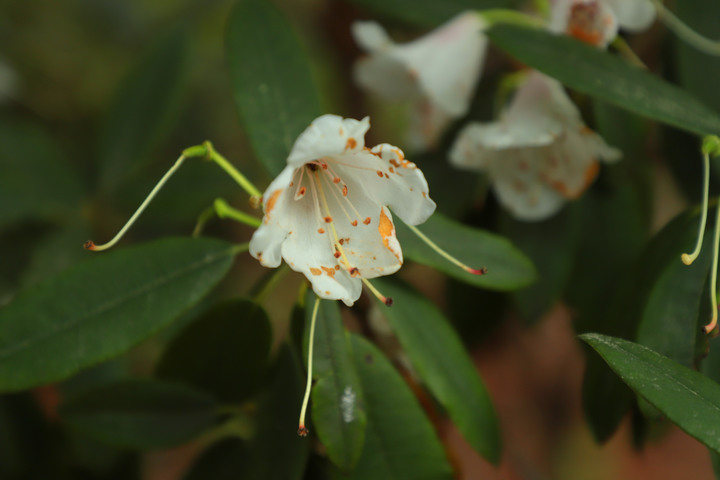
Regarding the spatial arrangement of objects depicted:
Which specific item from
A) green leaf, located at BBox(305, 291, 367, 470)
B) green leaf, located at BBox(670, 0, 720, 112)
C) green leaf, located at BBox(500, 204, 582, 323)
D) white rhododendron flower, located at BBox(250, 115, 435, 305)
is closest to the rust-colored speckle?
white rhododendron flower, located at BBox(250, 115, 435, 305)

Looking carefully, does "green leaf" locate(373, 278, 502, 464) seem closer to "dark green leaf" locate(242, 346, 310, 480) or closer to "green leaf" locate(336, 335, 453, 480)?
"green leaf" locate(336, 335, 453, 480)

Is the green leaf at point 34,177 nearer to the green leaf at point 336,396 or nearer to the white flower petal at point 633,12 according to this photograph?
the green leaf at point 336,396

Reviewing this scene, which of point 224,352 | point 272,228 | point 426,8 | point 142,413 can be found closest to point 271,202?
point 272,228

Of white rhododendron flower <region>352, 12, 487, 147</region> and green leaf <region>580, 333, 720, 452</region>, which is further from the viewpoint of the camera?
white rhododendron flower <region>352, 12, 487, 147</region>

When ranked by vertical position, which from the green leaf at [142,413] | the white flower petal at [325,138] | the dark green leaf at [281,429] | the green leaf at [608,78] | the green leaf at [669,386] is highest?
the green leaf at [608,78]

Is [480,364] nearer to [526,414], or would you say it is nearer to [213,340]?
[526,414]

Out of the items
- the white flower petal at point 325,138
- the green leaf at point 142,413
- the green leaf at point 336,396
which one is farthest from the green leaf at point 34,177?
the white flower petal at point 325,138
